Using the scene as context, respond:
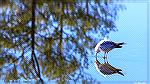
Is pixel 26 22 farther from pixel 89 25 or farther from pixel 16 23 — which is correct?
pixel 89 25

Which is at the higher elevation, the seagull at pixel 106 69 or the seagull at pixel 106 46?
the seagull at pixel 106 46

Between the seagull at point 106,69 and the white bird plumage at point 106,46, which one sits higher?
the white bird plumage at point 106,46

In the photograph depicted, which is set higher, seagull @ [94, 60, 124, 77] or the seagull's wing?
the seagull's wing

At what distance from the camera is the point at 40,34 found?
315 cm

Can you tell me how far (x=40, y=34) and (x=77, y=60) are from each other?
14.7 inches

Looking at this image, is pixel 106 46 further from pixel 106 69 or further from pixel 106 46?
pixel 106 69

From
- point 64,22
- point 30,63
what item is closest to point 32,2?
point 64,22

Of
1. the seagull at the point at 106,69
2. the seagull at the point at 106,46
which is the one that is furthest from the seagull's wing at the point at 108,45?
the seagull at the point at 106,69

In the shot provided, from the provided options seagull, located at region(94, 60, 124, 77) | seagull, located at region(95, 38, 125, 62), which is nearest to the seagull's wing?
seagull, located at region(95, 38, 125, 62)

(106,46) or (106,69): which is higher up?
(106,46)

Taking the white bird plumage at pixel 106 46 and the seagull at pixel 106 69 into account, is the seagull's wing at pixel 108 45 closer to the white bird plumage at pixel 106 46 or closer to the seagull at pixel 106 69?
the white bird plumage at pixel 106 46

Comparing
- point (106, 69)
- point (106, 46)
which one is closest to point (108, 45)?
point (106, 46)

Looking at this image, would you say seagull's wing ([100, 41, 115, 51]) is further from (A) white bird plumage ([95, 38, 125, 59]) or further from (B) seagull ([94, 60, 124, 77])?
(B) seagull ([94, 60, 124, 77])

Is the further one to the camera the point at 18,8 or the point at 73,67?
the point at 18,8
